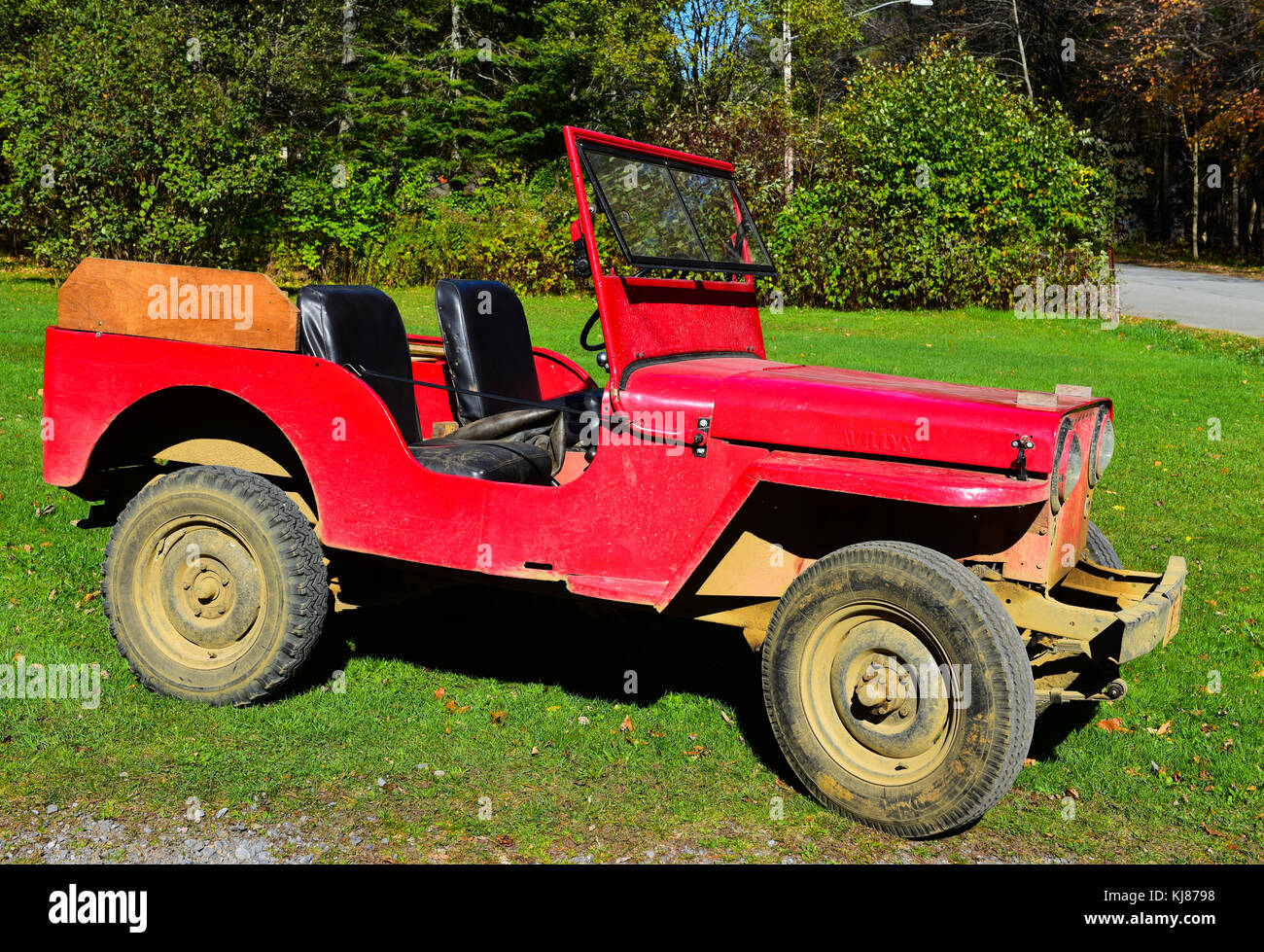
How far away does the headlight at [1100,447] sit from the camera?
392cm

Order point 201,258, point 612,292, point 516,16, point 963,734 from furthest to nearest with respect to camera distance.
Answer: point 516,16 < point 201,258 < point 612,292 < point 963,734

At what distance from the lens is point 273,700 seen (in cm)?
445

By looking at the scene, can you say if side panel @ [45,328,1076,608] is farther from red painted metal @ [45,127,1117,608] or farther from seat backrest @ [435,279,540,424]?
seat backrest @ [435,279,540,424]

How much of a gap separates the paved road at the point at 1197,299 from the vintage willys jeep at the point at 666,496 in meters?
15.5

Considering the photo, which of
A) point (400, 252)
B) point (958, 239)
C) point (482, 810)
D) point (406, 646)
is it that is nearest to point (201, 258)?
point (400, 252)

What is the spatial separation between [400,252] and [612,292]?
1806 cm

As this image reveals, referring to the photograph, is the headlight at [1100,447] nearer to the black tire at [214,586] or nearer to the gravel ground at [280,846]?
the gravel ground at [280,846]

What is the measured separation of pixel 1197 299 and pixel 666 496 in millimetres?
22670

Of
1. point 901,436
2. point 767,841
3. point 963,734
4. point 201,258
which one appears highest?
point 201,258

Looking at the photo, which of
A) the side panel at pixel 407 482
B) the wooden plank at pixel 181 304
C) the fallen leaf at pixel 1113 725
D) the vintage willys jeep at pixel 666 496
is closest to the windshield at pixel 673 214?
the vintage willys jeep at pixel 666 496

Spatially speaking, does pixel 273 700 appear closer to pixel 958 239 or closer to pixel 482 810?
pixel 482 810

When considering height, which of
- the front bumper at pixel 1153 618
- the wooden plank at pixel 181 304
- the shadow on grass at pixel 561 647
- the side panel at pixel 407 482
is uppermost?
the wooden plank at pixel 181 304

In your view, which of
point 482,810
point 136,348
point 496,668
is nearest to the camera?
point 482,810

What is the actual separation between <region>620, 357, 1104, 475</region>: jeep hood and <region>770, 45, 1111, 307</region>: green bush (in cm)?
1609
